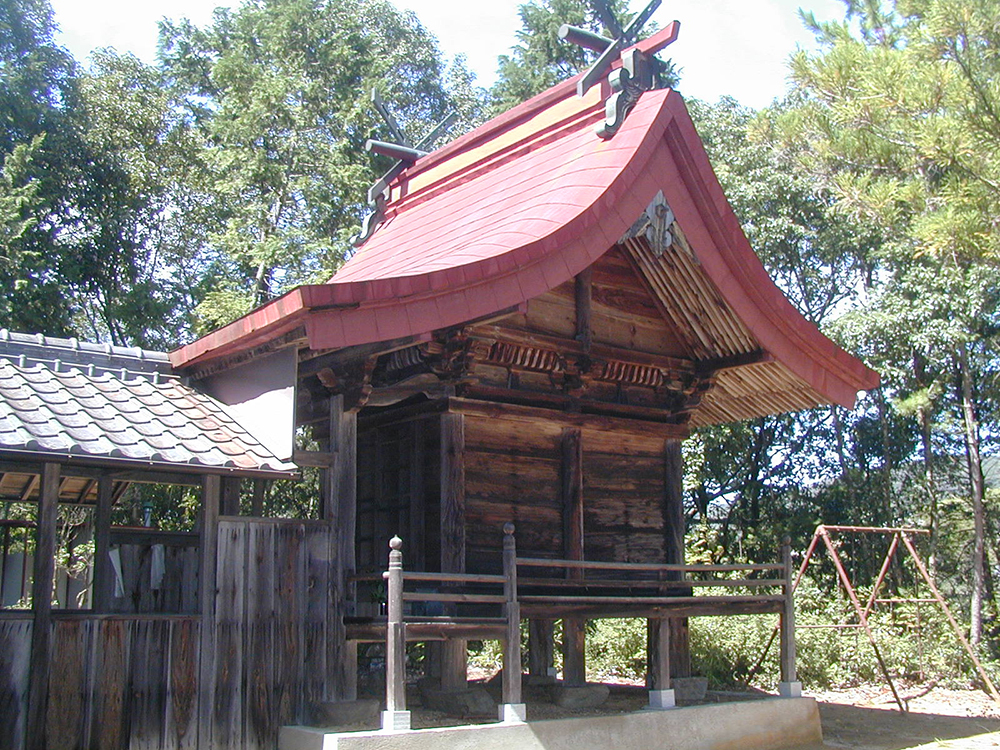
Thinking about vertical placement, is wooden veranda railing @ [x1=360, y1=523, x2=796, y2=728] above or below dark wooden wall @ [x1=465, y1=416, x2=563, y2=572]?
below

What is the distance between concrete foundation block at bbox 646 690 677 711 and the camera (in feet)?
29.7

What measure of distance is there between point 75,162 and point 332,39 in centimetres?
642

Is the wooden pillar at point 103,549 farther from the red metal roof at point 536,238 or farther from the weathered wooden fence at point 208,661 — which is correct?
the red metal roof at point 536,238

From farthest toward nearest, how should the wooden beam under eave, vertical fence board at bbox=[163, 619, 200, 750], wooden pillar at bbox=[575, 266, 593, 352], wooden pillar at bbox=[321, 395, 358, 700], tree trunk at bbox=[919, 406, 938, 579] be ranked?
tree trunk at bbox=[919, 406, 938, 579], wooden pillar at bbox=[575, 266, 593, 352], the wooden beam under eave, wooden pillar at bbox=[321, 395, 358, 700], vertical fence board at bbox=[163, 619, 200, 750]

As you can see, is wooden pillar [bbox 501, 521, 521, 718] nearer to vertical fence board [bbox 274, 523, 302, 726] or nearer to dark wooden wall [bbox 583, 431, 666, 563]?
vertical fence board [bbox 274, 523, 302, 726]

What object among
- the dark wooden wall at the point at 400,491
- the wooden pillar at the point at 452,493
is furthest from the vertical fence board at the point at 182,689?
the wooden pillar at the point at 452,493

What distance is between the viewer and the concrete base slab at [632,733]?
7000 mm

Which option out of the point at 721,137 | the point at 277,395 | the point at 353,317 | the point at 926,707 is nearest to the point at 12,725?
the point at 277,395

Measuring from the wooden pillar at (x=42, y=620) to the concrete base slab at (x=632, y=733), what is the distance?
174cm

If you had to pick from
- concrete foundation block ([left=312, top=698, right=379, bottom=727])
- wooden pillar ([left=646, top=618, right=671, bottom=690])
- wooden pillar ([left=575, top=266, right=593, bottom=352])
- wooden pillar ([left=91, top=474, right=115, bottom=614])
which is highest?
wooden pillar ([left=575, top=266, right=593, bottom=352])

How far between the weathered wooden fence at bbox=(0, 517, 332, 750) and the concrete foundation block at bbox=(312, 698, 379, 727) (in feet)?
0.43

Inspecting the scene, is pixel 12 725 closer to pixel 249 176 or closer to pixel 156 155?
pixel 249 176

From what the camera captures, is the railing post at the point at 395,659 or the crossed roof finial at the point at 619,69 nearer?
the railing post at the point at 395,659

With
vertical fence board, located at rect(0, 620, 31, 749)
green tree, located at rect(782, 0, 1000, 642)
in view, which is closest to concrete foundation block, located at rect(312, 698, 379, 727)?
vertical fence board, located at rect(0, 620, 31, 749)
